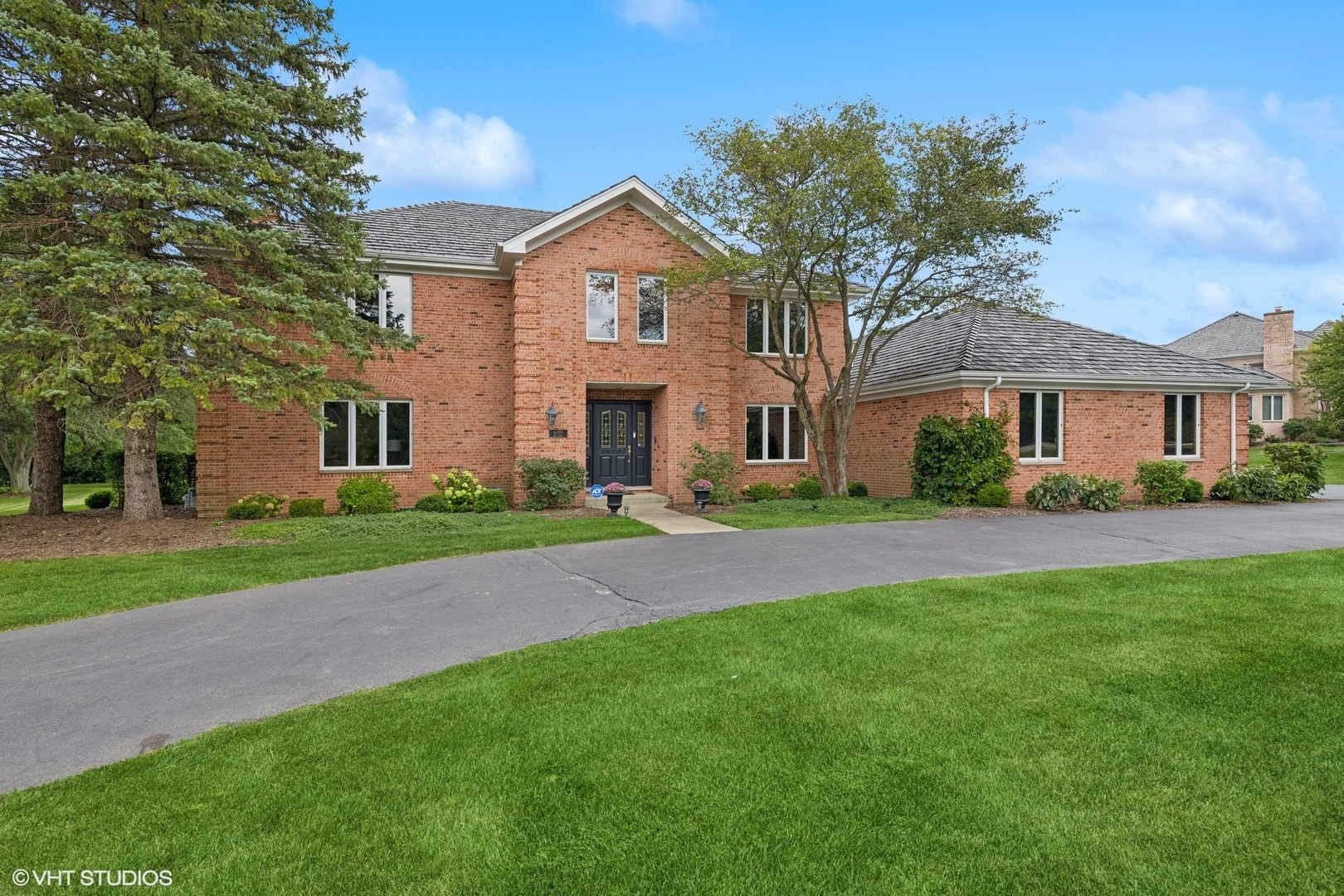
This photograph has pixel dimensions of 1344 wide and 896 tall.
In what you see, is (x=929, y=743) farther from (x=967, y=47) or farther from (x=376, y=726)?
(x=967, y=47)

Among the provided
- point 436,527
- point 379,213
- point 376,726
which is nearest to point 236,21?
point 379,213

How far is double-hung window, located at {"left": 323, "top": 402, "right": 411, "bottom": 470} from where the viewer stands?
1521cm

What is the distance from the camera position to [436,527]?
12227mm

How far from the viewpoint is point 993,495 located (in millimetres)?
14898

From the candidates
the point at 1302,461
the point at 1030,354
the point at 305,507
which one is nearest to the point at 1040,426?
the point at 1030,354

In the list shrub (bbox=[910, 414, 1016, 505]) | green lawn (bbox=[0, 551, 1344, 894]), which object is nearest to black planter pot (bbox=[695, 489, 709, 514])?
shrub (bbox=[910, 414, 1016, 505])

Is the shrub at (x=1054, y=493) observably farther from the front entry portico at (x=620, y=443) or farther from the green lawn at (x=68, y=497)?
the green lawn at (x=68, y=497)

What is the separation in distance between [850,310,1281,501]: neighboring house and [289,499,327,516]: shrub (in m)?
14.0

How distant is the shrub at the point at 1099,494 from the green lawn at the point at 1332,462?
33.3ft

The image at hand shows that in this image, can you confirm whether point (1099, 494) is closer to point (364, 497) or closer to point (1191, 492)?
point (1191, 492)

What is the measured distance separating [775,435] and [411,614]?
13486 mm

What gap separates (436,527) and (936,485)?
1099cm

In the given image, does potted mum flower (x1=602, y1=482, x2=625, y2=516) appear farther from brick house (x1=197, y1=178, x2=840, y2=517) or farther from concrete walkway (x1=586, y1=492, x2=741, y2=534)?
brick house (x1=197, y1=178, x2=840, y2=517)

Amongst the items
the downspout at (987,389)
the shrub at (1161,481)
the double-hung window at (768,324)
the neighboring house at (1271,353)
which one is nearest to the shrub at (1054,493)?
the downspout at (987,389)
